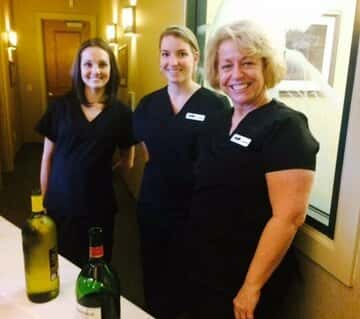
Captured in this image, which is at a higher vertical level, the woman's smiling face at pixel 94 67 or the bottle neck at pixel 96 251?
the woman's smiling face at pixel 94 67

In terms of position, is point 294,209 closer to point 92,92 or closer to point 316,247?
point 316,247

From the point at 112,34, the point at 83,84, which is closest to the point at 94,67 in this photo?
the point at 83,84

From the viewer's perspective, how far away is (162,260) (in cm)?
179

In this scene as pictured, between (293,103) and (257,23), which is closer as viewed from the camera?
(257,23)

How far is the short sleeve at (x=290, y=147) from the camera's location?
0.99 metres

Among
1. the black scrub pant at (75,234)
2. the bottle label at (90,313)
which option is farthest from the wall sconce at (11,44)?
the bottle label at (90,313)

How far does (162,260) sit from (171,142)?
0.57m

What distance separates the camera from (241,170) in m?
1.10

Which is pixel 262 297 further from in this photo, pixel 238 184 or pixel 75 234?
pixel 75 234

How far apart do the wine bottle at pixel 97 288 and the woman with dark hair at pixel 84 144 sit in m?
1.00

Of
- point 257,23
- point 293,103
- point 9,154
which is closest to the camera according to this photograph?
point 257,23

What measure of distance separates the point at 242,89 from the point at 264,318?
71cm

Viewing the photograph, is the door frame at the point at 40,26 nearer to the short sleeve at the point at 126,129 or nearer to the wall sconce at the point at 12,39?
the wall sconce at the point at 12,39

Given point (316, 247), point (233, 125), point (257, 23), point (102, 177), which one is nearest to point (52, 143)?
point (102, 177)
